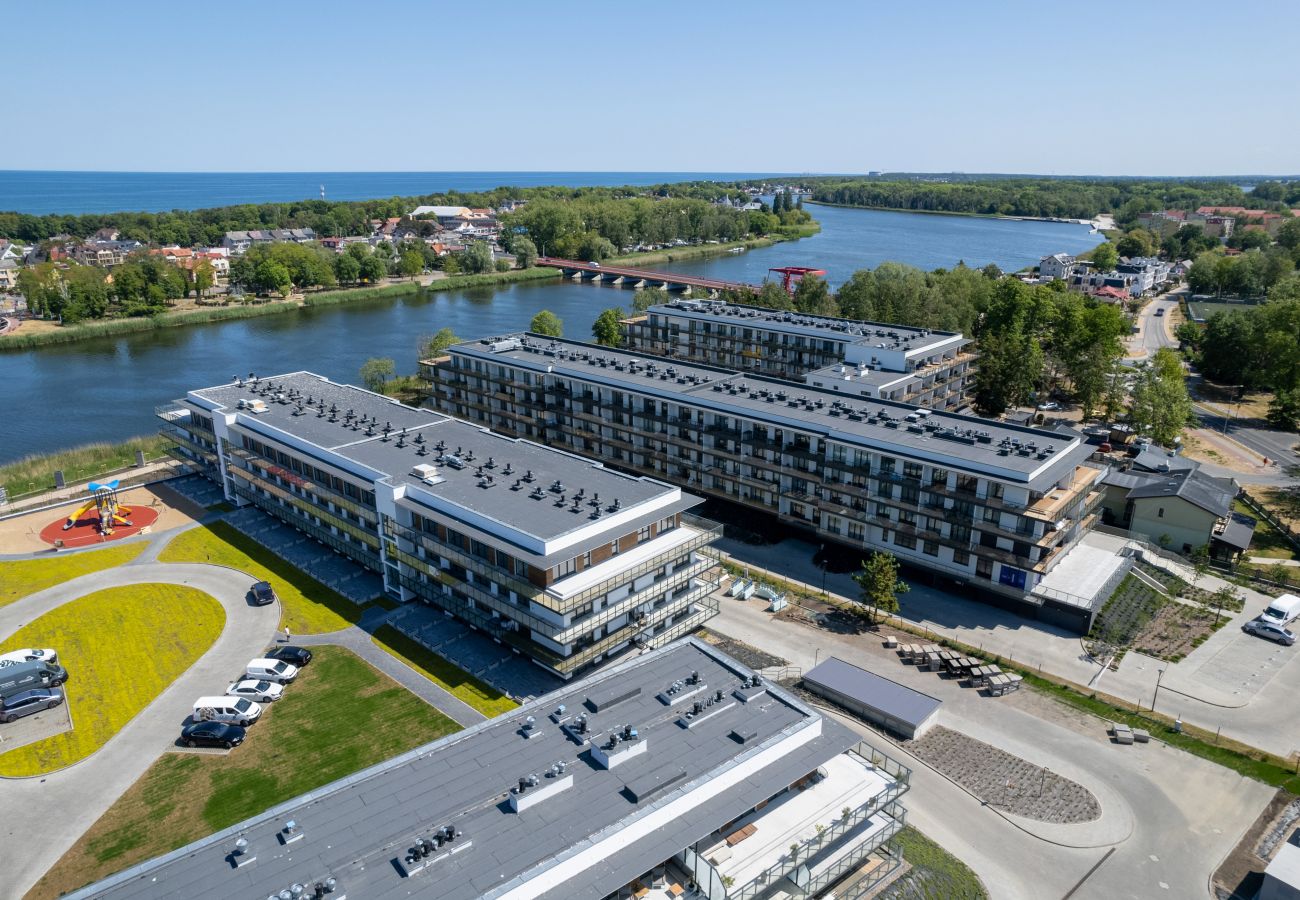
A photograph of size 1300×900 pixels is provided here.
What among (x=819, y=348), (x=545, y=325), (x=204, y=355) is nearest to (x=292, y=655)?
(x=819, y=348)

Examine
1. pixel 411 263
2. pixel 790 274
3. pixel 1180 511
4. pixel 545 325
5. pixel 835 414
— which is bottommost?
pixel 1180 511

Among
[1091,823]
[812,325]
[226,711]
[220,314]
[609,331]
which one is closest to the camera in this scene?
[1091,823]

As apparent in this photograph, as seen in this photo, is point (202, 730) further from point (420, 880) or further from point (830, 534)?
point (830, 534)

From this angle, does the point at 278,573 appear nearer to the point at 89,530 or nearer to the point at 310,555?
the point at 310,555

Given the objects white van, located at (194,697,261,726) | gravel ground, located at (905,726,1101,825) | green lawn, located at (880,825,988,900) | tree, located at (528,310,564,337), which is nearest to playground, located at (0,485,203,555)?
white van, located at (194,697,261,726)

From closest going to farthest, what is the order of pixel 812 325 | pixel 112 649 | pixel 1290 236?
pixel 112 649 < pixel 812 325 < pixel 1290 236

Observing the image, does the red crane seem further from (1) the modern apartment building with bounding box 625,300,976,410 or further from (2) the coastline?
(2) the coastline

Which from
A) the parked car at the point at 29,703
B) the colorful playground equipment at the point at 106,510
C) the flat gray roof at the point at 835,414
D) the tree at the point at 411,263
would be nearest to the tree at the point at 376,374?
the flat gray roof at the point at 835,414
